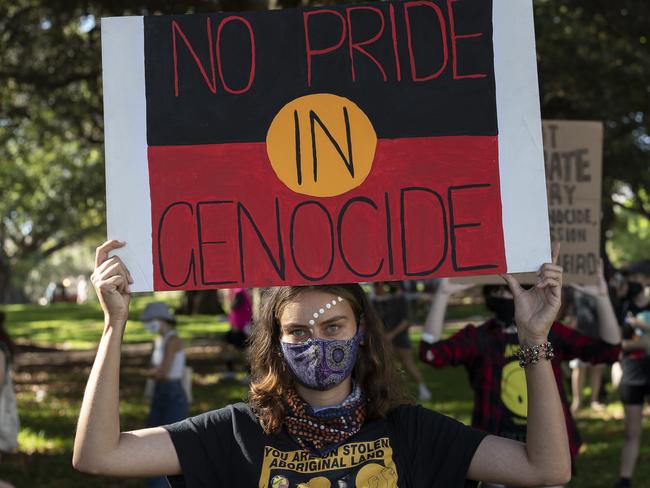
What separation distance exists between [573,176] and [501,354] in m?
1.35

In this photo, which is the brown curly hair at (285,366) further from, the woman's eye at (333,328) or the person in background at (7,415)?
the person in background at (7,415)

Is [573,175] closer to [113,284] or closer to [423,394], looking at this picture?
[113,284]

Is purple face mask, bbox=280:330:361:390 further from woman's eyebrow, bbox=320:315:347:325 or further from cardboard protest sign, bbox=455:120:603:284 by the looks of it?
Answer: cardboard protest sign, bbox=455:120:603:284

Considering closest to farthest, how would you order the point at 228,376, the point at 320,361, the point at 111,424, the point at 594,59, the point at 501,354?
1. the point at 111,424
2. the point at 320,361
3. the point at 501,354
4. the point at 594,59
5. the point at 228,376

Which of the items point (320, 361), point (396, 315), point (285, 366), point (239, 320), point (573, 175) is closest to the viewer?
point (320, 361)

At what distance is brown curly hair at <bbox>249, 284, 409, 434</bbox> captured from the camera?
3.06 m

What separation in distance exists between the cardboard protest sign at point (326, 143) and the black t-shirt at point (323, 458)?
475mm

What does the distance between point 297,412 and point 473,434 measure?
565 mm

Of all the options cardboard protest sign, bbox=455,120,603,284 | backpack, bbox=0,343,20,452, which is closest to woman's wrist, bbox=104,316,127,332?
cardboard protest sign, bbox=455,120,603,284

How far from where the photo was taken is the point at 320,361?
298 centimetres

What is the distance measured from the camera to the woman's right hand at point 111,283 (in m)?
2.84

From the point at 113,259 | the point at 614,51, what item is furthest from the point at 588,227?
the point at 614,51

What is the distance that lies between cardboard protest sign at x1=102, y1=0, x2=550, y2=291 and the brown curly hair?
0.11 m

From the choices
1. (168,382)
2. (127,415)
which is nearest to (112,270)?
(168,382)
